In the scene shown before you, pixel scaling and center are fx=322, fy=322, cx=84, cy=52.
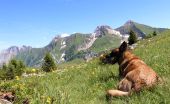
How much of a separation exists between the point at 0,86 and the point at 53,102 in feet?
13.5


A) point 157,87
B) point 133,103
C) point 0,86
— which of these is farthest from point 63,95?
point 0,86

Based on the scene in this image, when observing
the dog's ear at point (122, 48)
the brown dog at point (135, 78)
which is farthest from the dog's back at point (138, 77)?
the dog's ear at point (122, 48)

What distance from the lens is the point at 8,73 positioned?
9650cm

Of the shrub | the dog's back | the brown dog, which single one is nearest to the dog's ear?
the brown dog

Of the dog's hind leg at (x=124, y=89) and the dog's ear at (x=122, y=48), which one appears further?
the dog's ear at (x=122, y=48)

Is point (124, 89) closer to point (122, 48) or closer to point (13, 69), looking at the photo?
point (122, 48)

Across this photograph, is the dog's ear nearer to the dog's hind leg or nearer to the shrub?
the dog's hind leg

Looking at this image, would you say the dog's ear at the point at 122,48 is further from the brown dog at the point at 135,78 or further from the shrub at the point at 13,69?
the shrub at the point at 13,69

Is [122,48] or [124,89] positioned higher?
[122,48]

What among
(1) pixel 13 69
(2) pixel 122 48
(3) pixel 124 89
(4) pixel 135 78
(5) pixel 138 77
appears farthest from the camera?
(1) pixel 13 69

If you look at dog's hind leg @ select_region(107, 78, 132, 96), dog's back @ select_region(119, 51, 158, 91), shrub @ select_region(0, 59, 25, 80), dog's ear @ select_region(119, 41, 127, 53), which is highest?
dog's ear @ select_region(119, 41, 127, 53)

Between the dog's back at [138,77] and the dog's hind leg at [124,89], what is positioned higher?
the dog's back at [138,77]

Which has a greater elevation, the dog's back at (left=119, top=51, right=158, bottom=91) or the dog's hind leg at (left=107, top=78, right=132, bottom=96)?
the dog's back at (left=119, top=51, right=158, bottom=91)

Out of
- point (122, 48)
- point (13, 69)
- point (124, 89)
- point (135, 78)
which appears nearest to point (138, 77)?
point (135, 78)
